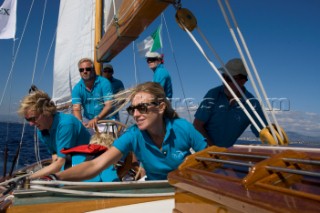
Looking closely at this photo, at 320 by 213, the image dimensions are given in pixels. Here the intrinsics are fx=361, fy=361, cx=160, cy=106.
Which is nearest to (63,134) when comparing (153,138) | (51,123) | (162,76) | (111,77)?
(51,123)

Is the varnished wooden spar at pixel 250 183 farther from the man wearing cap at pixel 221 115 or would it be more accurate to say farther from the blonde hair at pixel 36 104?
the man wearing cap at pixel 221 115

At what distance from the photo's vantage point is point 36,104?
268 cm

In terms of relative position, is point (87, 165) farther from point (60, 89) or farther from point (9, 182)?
point (60, 89)

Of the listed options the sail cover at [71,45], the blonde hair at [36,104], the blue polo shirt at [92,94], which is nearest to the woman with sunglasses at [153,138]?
the blonde hair at [36,104]

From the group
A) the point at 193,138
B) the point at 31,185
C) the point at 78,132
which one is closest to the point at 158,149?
the point at 193,138

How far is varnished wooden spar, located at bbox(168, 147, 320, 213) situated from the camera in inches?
37.3

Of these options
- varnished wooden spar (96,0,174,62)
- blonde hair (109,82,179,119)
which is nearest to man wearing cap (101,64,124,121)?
varnished wooden spar (96,0,174,62)

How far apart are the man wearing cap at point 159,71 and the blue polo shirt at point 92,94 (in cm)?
58

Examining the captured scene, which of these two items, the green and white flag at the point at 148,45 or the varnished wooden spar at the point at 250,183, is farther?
the green and white flag at the point at 148,45

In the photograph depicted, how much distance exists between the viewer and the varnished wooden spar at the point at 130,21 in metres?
2.70

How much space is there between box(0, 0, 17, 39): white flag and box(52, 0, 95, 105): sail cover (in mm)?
1334

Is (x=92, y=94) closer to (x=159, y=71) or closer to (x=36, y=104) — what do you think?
(x=159, y=71)

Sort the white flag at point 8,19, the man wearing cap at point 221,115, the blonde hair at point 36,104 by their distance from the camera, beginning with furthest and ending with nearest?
the white flag at point 8,19, the man wearing cap at point 221,115, the blonde hair at point 36,104

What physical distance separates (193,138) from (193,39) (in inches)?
25.1
